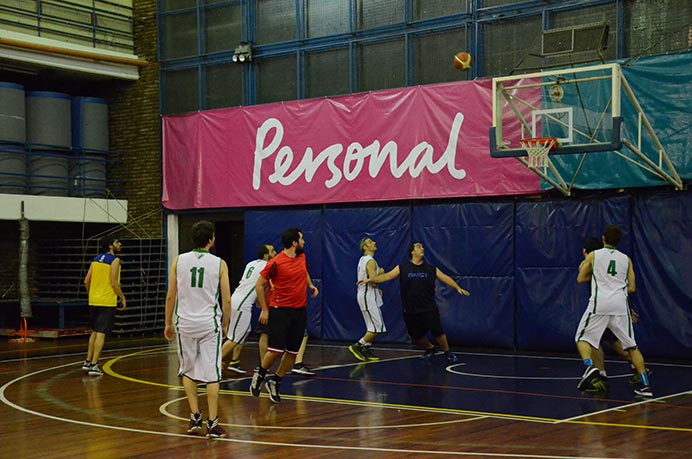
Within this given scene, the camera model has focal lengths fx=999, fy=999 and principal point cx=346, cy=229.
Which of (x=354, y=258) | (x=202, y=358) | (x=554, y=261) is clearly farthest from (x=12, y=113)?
(x=202, y=358)

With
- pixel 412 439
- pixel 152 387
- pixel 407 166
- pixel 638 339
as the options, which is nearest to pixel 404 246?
pixel 407 166

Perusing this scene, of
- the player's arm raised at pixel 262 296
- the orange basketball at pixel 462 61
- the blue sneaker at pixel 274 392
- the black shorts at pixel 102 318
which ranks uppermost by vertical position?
the orange basketball at pixel 462 61

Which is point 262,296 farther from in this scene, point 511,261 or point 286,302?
point 511,261

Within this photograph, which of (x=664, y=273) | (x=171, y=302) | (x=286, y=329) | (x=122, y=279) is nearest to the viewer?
(x=171, y=302)

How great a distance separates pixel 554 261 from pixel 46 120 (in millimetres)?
12031

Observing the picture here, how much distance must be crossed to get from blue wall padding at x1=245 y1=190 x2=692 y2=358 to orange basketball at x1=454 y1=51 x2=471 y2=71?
2.59 meters

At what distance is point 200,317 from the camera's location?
31.8 feet

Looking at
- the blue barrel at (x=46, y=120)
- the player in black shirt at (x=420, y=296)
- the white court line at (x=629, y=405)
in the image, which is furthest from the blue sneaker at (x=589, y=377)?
the blue barrel at (x=46, y=120)

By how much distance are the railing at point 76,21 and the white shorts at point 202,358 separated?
Answer: 1467 centimetres

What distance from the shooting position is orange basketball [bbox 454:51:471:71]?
17891 mm

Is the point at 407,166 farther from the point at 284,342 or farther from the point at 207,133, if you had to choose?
the point at 284,342

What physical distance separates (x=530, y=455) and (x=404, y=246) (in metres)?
11.2

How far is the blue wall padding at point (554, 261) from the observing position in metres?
17.3

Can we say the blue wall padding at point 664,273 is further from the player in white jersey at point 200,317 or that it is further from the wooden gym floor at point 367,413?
the player in white jersey at point 200,317
